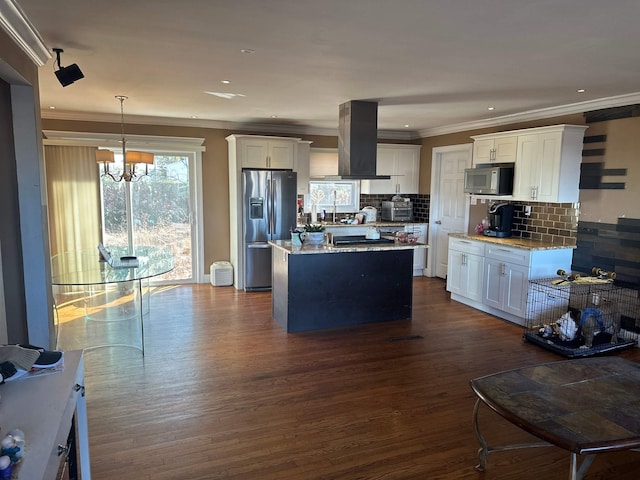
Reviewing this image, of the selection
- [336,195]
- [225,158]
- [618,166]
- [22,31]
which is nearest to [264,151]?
[225,158]

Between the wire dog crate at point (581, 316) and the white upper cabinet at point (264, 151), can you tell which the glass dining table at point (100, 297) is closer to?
the white upper cabinet at point (264, 151)

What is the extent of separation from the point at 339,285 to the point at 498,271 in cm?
193

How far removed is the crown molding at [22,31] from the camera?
2143 millimetres

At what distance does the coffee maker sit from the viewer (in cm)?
550

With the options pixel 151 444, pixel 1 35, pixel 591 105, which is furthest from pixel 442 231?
pixel 1 35

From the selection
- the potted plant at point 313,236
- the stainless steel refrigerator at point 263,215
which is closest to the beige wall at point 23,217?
the potted plant at point 313,236

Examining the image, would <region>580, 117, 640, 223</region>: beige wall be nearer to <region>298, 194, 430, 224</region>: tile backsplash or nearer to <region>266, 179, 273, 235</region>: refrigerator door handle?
<region>298, 194, 430, 224</region>: tile backsplash

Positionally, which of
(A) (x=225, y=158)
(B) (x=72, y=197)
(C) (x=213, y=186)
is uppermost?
(A) (x=225, y=158)

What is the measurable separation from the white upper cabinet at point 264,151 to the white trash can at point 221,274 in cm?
151

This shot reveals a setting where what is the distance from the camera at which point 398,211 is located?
733 centimetres

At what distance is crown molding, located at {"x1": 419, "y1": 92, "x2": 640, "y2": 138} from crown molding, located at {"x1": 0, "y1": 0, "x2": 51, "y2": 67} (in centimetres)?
489

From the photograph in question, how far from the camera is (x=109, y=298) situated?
18.5 feet

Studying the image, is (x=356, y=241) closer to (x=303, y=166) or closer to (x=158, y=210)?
(x=303, y=166)

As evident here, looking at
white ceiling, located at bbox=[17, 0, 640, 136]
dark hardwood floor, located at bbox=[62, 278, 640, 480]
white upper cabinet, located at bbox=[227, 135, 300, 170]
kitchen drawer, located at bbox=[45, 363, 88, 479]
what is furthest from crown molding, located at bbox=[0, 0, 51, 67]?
white upper cabinet, located at bbox=[227, 135, 300, 170]
